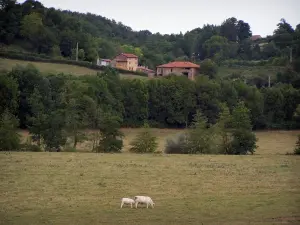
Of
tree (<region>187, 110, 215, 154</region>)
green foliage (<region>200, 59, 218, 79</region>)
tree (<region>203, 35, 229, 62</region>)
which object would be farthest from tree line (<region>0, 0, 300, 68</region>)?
tree (<region>187, 110, 215, 154</region>)

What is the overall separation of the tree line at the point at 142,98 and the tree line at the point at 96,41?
23453 mm

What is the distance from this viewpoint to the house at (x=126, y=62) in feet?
442

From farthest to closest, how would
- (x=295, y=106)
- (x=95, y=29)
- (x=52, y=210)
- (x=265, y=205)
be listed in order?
(x=95, y=29), (x=295, y=106), (x=265, y=205), (x=52, y=210)

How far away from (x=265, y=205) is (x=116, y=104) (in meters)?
69.9

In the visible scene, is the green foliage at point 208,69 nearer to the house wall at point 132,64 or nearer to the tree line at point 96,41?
the house wall at point 132,64

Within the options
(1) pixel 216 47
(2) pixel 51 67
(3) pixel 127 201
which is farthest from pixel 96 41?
(3) pixel 127 201

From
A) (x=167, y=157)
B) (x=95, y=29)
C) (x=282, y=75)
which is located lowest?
(x=167, y=157)

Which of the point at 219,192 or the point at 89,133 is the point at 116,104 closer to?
the point at 89,133

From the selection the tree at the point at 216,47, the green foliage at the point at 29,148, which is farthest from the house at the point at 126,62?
the green foliage at the point at 29,148

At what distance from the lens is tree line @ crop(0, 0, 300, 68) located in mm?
121188

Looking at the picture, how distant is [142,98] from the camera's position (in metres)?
104

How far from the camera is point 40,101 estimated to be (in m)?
84.6

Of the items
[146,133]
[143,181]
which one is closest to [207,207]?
[143,181]

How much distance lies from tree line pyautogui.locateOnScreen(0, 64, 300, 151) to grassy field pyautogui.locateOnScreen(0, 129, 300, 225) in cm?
2116
